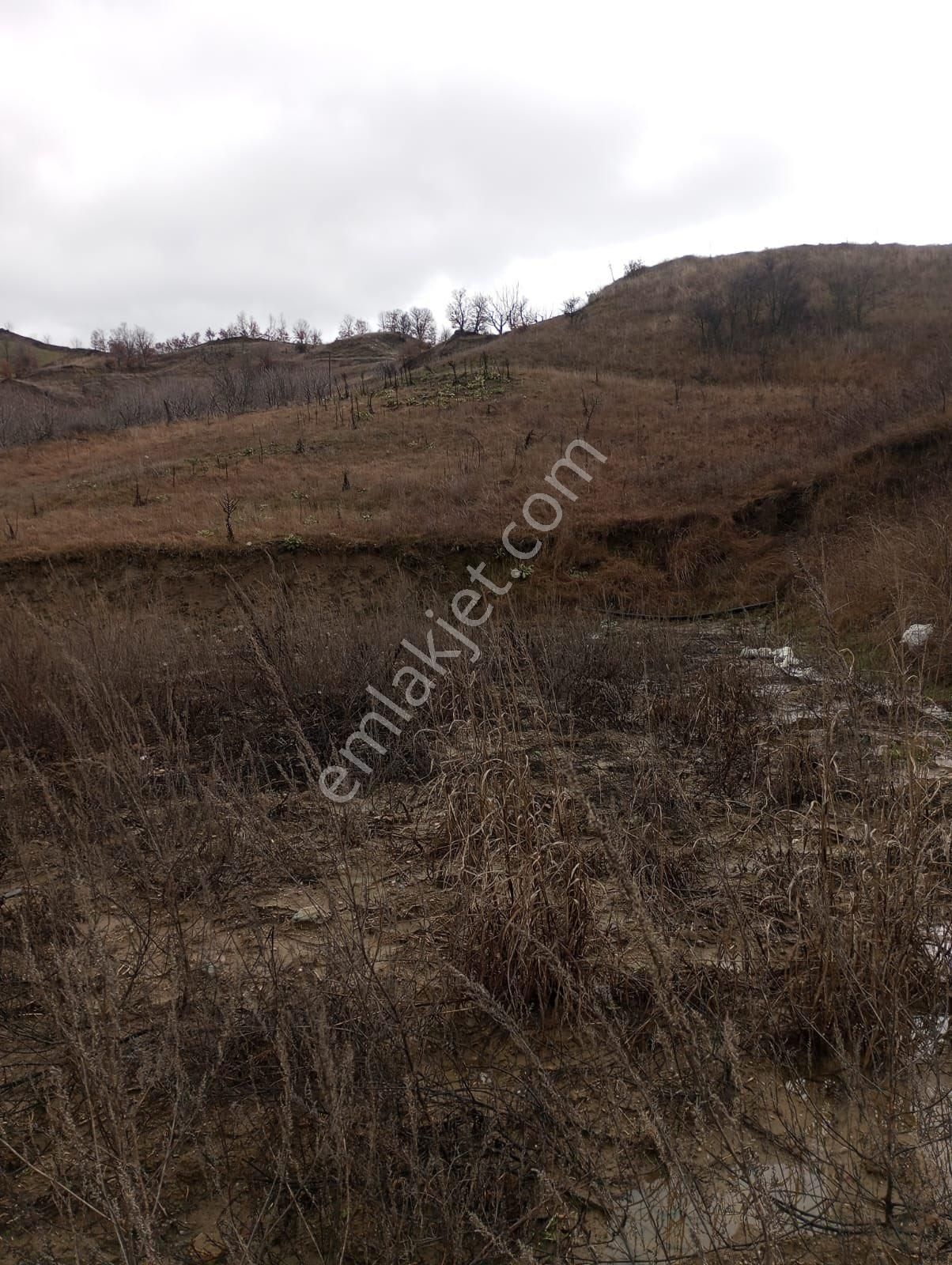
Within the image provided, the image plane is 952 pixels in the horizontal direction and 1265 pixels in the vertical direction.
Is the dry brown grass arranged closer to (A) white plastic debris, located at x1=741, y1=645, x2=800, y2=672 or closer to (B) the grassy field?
(B) the grassy field

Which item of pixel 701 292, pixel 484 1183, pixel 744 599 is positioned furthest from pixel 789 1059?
pixel 701 292

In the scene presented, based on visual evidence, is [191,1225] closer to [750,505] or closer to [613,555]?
[613,555]

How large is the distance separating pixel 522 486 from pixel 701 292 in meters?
25.2

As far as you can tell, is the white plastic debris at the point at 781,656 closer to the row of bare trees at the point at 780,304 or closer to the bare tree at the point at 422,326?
the row of bare trees at the point at 780,304

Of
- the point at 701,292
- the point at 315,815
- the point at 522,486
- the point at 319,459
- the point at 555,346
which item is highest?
the point at 701,292

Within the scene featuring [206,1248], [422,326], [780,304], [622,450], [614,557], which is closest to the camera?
[206,1248]

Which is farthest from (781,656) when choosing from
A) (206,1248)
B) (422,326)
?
(422,326)

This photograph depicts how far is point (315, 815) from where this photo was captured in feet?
12.4

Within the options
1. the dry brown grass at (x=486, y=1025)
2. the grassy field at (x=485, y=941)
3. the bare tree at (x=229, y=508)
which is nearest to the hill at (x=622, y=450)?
the bare tree at (x=229, y=508)

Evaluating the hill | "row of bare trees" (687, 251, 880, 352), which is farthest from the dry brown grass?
"row of bare trees" (687, 251, 880, 352)

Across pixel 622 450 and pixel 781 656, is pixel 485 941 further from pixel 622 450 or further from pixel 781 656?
pixel 622 450

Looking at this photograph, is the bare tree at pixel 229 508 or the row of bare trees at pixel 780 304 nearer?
the bare tree at pixel 229 508

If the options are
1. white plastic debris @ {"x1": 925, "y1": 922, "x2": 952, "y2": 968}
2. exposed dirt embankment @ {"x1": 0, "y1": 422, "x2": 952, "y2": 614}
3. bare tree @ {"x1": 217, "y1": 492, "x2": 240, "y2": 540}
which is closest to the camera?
white plastic debris @ {"x1": 925, "y1": 922, "x2": 952, "y2": 968}

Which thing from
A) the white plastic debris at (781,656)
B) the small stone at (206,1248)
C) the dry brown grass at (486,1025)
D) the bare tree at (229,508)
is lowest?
the small stone at (206,1248)
